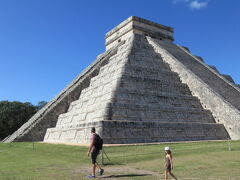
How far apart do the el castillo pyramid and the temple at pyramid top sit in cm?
626

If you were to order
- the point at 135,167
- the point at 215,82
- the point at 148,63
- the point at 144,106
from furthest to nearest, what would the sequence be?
the point at 215,82 → the point at 148,63 → the point at 144,106 → the point at 135,167

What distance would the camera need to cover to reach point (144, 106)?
1722cm

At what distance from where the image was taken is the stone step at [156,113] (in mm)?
16094

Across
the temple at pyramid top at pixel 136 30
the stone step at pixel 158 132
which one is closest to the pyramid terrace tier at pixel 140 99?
the stone step at pixel 158 132

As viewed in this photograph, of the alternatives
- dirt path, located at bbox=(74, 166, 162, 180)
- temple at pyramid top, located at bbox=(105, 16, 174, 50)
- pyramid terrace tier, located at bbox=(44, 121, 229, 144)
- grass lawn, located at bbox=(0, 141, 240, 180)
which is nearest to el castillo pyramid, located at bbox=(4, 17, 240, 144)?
pyramid terrace tier, located at bbox=(44, 121, 229, 144)

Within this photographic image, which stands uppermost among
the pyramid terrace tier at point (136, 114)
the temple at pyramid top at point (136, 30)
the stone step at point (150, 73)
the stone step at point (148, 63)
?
the temple at pyramid top at point (136, 30)

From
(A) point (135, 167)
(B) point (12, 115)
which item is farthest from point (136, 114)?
(B) point (12, 115)

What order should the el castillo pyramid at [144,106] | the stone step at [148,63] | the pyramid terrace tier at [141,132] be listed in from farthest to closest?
the stone step at [148,63]
the el castillo pyramid at [144,106]
the pyramid terrace tier at [141,132]

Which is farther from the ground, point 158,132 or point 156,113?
point 156,113

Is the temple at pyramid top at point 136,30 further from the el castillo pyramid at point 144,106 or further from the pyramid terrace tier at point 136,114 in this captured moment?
the pyramid terrace tier at point 136,114

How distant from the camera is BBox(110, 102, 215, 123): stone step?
16.1 metres

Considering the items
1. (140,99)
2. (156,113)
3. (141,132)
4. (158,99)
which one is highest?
(158,99)

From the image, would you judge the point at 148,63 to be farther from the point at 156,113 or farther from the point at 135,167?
the point at 135,167

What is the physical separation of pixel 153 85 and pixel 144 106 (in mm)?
3336
